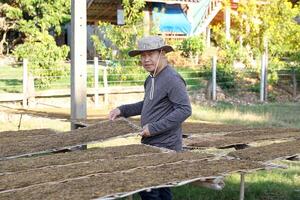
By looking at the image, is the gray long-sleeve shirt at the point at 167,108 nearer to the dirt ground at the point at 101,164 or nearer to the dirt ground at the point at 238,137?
the dirt ground at the point at 101,164

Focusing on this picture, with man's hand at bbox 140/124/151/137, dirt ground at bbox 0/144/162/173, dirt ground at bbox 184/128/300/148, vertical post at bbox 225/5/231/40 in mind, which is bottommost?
dirt ground at bbox 184/128/300/148

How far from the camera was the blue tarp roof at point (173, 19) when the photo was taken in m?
21.2

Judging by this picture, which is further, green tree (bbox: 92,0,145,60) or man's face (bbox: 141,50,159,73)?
green tree (bbox: 92,0,145,60)

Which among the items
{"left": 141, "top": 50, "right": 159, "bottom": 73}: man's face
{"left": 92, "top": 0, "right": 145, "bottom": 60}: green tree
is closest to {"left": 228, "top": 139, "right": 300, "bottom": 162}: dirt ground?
{"left": 141, "top": 50, "right": 159, "bottom": 73}: man's face

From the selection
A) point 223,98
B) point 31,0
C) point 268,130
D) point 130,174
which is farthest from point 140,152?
point 31,0

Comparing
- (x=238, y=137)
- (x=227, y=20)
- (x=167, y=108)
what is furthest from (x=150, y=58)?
(x=227, y=20)

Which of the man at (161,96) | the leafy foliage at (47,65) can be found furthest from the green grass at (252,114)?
the man at (161,96)

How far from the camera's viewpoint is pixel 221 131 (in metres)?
6.24

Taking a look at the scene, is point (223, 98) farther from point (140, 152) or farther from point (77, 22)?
point (140, 152)

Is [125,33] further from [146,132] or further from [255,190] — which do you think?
[146,132]

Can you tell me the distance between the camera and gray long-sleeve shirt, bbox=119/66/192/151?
407 cm

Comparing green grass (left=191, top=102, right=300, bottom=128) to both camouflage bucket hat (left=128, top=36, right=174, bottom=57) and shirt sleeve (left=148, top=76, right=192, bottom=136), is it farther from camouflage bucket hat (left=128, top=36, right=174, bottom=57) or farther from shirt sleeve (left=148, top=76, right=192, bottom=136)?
camouflage bucket hat (left=128, top=36, right=174, bottom=57)

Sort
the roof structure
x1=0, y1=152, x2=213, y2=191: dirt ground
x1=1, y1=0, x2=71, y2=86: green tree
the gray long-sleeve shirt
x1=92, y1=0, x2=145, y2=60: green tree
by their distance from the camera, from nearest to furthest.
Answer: x1=0, y1=152, x2=213, y2=191: dirt ground, the gray long-sleeve shirt, x1=92, y1=0, x2=145, y2=60: green tree, x1=1, y1=0, x2=71, y2=86: green tree, the roof structure

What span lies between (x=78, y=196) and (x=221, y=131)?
3.40 m
